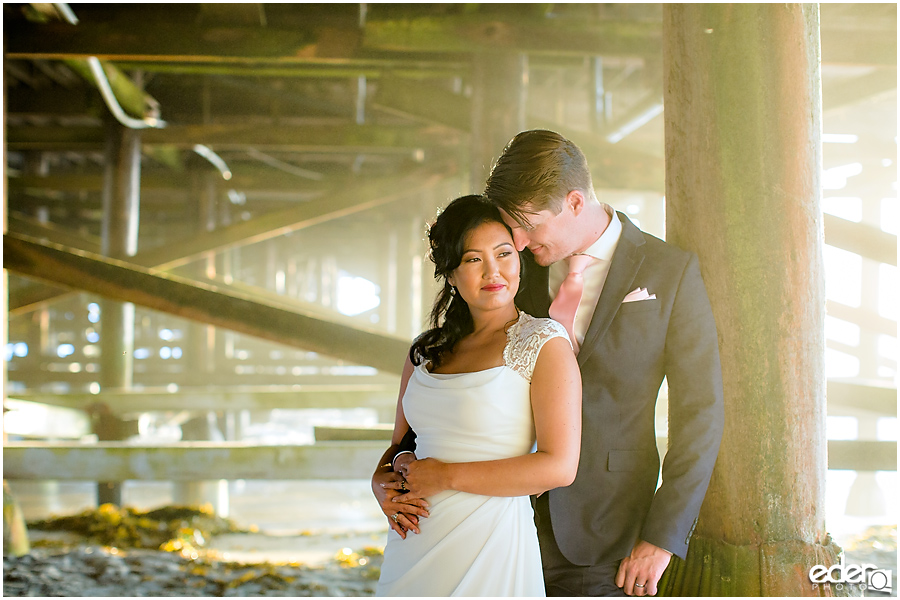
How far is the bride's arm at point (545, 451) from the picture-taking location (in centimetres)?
155

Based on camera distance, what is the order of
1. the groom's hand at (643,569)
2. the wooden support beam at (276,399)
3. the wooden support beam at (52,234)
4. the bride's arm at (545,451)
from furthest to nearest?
the wooden support beam at (52,234), the wooden support beam at (276,399), the groom's hand at (643,569), the bride's arm at (545,451)

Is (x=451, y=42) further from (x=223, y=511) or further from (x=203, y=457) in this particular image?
(x=223, y=511)

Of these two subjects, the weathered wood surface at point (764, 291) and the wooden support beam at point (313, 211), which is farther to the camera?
the wooden support beam at point (313, 211)

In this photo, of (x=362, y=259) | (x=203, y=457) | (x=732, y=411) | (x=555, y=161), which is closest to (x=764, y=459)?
(x=732, y=411)

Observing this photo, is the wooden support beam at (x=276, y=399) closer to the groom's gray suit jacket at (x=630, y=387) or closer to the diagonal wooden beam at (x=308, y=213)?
the diagonal wooden beam at (x=308, y=213)

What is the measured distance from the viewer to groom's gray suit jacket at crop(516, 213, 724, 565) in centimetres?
170

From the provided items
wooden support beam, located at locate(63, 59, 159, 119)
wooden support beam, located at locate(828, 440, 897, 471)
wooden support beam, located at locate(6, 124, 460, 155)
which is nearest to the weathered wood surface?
wooden support beam, located at locate(828, 440, 897, 471)

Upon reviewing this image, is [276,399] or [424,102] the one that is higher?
[424,102]

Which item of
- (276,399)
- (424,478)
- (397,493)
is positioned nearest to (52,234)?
(276,399)

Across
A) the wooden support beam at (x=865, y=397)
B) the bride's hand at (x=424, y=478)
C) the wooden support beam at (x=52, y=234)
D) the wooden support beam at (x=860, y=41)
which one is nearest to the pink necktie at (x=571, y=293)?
the bride's hand at (x=424, y=478)

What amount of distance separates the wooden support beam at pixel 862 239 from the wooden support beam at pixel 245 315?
7.90 feet

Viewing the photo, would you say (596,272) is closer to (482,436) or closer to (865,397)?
(482,436)

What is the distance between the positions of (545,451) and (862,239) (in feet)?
10.4

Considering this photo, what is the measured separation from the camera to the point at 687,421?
1669mm
